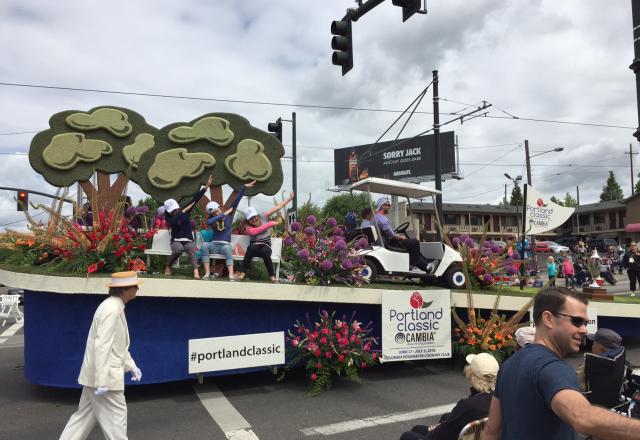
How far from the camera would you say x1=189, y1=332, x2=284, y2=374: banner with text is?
6.37 m

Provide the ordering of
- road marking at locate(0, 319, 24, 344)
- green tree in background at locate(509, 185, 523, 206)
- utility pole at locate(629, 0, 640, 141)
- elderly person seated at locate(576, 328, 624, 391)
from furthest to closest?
green tree in background at locate(509, 185, 523, 206) < road marking at locate(0, 319, 24, 344) < utility pole at locate(629, 0, 640, 141) < elderly person seated at locate(576, 328, 624, 391)

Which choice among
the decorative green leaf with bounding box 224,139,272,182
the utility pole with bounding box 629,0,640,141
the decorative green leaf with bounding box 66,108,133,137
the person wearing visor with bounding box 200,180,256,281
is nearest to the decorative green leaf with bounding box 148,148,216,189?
the decorative green leaf with bounding box 224,139,272,182

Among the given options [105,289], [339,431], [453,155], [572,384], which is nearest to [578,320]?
[572,384]

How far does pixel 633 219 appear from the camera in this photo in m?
53.3

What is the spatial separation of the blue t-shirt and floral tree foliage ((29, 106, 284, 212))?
26.7 feet

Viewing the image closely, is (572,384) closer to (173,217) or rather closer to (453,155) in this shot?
(173,217)

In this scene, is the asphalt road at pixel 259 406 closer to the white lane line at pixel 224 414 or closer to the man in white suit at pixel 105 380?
the white lane line at pixel 224 414

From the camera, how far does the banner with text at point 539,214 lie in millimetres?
9406

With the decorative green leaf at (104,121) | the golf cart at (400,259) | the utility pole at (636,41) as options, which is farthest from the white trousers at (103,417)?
the utility pole at (636,41)

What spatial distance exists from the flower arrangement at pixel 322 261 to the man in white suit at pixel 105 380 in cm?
318

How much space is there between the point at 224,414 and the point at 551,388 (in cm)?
469

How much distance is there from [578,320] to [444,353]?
574cm

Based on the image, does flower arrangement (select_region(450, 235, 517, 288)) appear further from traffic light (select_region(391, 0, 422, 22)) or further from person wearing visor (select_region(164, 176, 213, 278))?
person wearing visor (select_region(164, 176, 213, 278))

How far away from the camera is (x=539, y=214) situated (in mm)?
9477
